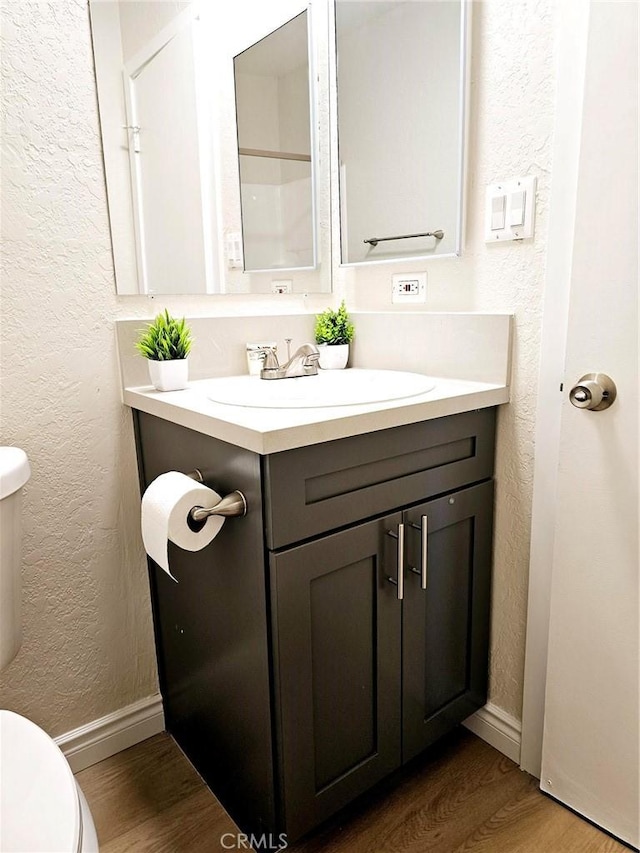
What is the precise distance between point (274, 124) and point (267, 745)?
145 centimetres

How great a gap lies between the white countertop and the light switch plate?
315 millimetres

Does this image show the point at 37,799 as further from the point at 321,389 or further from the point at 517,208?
the point at 517,208

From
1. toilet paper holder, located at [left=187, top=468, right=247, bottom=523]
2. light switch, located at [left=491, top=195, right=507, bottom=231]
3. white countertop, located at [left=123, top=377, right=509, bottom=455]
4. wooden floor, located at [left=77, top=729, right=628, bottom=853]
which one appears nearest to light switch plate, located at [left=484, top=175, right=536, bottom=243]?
light switch, located at [left=491, top=195, right=507, bottom=231]

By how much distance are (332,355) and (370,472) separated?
0.57 m

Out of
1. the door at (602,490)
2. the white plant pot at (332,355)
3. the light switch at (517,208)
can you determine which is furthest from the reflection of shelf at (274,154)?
the door at (602,490)

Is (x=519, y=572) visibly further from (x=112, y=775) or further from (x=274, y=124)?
(x=274, y=124)

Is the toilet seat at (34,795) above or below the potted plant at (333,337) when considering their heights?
below

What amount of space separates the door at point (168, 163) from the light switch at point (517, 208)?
711mm

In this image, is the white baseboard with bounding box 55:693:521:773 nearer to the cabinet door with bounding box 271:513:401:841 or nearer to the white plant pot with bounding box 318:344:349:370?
the cabinet door with bounding box 271:513:401:841

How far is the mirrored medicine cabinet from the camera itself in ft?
4.17

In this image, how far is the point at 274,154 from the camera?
5.08ft

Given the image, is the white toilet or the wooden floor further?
the wooden floor

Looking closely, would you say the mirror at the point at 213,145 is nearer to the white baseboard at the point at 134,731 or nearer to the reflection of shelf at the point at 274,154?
the reflection of shelf at the point at 274,154

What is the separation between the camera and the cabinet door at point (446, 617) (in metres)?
1.20
